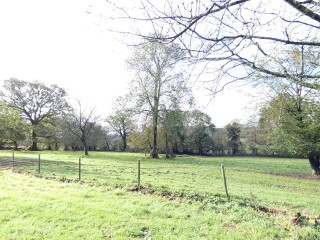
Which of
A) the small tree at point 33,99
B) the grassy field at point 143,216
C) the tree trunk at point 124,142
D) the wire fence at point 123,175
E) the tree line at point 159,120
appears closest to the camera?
the grassy field at point 143,216

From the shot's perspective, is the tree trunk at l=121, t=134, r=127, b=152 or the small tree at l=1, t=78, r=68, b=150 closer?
the small tree at l=1, t=78, r=68, b=150

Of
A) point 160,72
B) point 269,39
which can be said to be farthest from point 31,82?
point 269,39

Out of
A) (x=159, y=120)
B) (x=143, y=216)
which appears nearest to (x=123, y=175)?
(x=143, y=216)

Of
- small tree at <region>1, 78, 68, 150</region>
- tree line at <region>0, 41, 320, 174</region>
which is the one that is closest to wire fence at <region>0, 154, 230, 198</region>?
tree line at <region>0, 41, 320, 174</region>

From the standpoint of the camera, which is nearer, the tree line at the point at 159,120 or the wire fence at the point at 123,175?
the wire fence at the point at 123,175

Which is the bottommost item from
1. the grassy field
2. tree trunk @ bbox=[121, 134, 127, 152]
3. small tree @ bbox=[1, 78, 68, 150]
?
the grassy field

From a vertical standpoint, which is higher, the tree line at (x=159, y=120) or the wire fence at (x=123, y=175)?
the tree line at (x=159, y=120)

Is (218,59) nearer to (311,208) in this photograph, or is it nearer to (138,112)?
(311,208)

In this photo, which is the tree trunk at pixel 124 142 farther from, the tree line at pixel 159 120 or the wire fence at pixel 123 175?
the wire fence at pixel 123 175

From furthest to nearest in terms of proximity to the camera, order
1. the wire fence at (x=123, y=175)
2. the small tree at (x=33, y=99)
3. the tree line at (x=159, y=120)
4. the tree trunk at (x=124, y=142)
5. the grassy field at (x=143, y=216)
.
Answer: the tree trunk at (x=124, y=142)
the small tree at (x=33, y=99)
the tree line at (x=159, y=120)
the wire fence at (x=123, y=175)
the grassy field at (x=143, y=216)

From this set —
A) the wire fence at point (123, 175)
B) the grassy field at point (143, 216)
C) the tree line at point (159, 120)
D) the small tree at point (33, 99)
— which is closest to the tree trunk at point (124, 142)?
the tree line at point (159, 120)

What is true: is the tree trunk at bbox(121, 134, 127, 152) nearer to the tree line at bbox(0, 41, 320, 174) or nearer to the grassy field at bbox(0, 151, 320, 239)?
the tree line at bbox(0, 41, 320, 174)

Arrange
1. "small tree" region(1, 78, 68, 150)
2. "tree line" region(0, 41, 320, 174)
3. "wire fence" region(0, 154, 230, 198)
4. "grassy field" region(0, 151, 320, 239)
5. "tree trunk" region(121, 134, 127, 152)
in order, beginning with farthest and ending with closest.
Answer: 1. "tree trunk" region(121, 134, 127, 152)
2. "small tree" region(1, 78, 68, 150)
3. "tree line" region(0, 41, 320, 174)
4. "wire fence" region(0, 154, 230, 198)
5. "grassy field" region(0, 151, 320, 239)

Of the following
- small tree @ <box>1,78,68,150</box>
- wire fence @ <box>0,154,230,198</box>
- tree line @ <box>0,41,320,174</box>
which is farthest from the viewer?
small tree @ <box>1,78,68,150</box>
